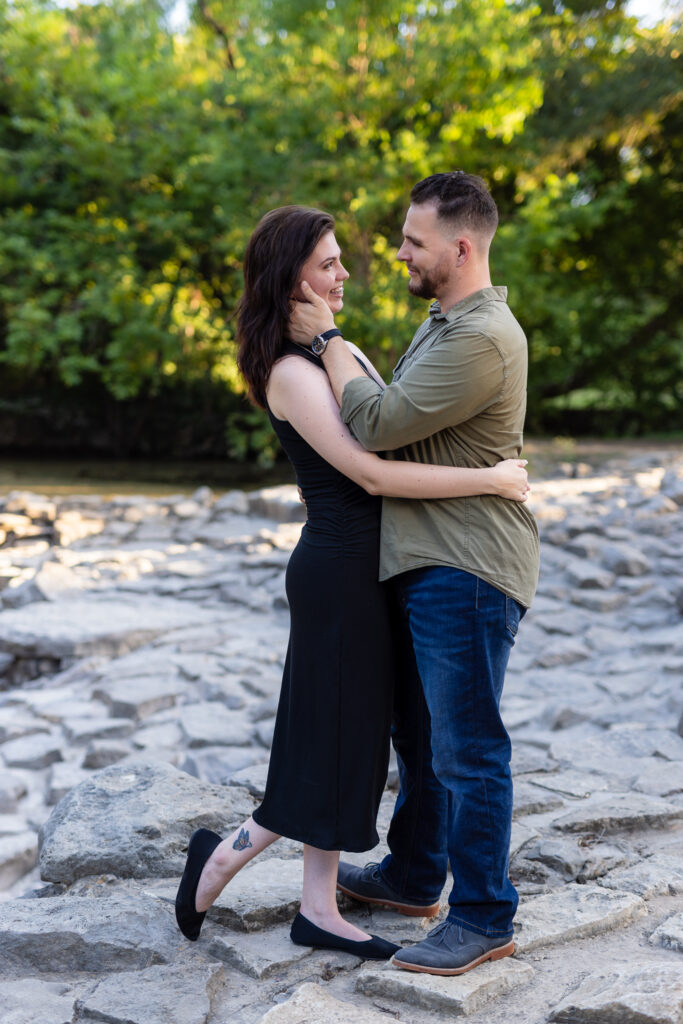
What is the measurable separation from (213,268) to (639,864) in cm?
1627

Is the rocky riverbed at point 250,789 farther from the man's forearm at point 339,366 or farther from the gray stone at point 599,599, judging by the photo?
the man's forearm at point 339,366

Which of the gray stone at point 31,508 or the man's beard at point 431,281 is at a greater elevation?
the man's beard at point 431,281

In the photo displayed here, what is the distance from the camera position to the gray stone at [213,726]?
15.7 feet

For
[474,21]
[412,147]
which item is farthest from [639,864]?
[474,21]

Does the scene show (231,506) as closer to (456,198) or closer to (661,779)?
(661,779)

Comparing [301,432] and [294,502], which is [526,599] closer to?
[301,432]

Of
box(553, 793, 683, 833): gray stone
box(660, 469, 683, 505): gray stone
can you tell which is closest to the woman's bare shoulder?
box(553, 793, 683, 833): gray stone

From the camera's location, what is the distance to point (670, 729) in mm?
4648

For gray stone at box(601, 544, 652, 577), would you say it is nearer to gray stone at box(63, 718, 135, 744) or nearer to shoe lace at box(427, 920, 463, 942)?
gray stone at box(63, 718, 135, 744)

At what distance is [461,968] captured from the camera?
2.30 metres

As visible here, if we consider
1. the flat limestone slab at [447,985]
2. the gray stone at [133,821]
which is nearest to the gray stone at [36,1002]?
the gray stone at [133,821]

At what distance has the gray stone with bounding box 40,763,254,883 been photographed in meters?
3.08

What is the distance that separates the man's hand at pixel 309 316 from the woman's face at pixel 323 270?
18mm

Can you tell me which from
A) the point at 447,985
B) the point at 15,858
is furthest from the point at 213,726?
the point at 447,985
